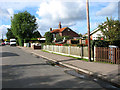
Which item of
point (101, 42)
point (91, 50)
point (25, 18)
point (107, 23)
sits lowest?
point (91, 50)

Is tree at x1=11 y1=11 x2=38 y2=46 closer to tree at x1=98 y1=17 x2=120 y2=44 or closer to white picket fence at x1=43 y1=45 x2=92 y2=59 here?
white picket fence at x1=43 y1=45 x2=92 y2=59

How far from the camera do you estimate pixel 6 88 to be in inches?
187

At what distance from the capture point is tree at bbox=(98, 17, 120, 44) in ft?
41.3

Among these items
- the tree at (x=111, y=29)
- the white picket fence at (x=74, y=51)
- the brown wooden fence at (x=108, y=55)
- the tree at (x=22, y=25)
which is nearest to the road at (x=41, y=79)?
the brown wooden fence at (x=108, y=55)

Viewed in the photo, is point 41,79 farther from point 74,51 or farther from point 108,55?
point 74,51

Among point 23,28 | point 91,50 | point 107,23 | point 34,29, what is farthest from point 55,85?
point 34,29

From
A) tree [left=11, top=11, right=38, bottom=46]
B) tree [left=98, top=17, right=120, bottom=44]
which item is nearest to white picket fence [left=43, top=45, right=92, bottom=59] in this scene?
tree [left=98, top=17, right=120, bottom=44]

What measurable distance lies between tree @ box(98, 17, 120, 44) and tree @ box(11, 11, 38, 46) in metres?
38.7

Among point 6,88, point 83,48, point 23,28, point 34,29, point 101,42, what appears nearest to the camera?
point 6,88

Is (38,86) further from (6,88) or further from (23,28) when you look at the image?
(23,28)

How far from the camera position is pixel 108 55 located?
9.95 metres

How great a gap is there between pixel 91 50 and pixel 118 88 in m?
6.62

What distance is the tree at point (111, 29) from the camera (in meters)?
12.6

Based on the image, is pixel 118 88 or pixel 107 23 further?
pixel 107 23
